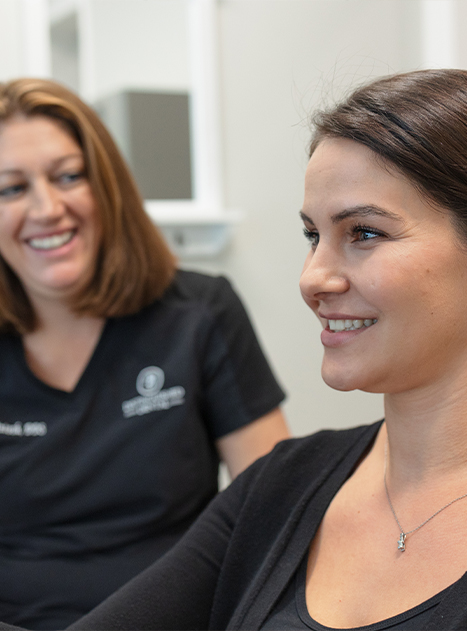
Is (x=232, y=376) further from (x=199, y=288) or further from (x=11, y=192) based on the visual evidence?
(x=11, y=192)

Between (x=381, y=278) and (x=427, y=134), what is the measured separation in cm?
17

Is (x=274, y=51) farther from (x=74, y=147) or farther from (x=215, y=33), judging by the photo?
(x=74, y=147)

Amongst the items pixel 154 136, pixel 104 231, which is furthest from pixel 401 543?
pixel 154 136

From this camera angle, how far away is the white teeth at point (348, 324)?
847mm

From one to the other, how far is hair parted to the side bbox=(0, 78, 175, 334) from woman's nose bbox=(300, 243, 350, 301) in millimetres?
662

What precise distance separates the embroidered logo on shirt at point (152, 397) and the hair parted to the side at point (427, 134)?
71 centimetres

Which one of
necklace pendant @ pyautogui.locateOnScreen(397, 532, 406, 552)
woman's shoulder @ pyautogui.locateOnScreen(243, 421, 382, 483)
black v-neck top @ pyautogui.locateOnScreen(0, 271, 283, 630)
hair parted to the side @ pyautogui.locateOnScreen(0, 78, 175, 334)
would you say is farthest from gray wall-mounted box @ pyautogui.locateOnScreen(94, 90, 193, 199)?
necklace pendant @ pyautogui.locateOnScreen(397, 532, 406, 552)

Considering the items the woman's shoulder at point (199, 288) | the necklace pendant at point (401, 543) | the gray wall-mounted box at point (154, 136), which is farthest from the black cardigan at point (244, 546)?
the gray wall-mounted box at point (154, 136)

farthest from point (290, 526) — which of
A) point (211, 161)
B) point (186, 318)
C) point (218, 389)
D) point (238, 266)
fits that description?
point (211, 161)

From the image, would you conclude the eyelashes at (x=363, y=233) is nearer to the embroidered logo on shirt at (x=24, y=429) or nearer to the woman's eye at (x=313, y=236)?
the woman's eye at (x=313, y=236)

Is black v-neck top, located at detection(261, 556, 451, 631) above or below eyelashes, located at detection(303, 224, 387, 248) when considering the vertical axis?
below

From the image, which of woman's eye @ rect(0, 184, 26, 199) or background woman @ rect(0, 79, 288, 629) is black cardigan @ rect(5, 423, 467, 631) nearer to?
background woman @ rect(0, 79, 288, 629)

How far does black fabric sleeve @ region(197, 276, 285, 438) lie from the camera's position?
1428 mm

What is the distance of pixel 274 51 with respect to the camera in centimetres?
204
